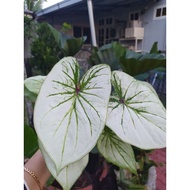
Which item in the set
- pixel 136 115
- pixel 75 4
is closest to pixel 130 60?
pixel 136 115

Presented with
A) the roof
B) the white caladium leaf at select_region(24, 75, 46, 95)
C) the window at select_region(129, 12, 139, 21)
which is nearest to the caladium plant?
the white caladium leaf at select_region(24, 75, 46, 95)

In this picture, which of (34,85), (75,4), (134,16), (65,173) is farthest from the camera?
(134,16)

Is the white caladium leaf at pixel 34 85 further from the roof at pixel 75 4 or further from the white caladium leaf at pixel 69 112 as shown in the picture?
the roof at pixel 75 4

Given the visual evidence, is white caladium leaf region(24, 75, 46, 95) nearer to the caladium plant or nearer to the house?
the caladium plant

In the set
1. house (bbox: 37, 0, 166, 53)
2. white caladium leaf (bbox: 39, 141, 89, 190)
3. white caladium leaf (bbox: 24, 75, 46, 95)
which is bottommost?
white caladium leaf (bbox: 39, 141, 89, 190)

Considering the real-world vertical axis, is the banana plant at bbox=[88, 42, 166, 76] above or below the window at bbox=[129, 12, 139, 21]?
below

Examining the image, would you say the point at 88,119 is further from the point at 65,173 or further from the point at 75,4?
the point at 75,4
